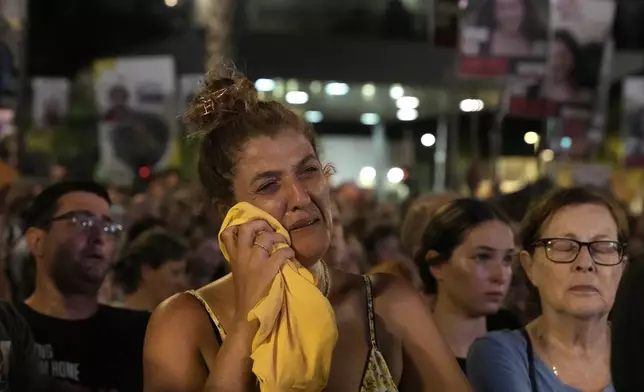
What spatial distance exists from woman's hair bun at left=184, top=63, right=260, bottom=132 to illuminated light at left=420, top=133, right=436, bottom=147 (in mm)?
29515

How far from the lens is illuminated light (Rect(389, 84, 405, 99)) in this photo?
23902 millimetres

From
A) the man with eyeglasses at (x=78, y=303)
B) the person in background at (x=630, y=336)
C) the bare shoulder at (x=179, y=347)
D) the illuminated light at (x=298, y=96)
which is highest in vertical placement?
the person in background at (x=630, y=336)

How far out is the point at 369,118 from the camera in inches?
1287

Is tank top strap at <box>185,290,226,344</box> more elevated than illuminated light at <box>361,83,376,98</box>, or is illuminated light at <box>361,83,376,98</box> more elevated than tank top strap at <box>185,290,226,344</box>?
tank top strap at <box>185,290,226,344</box>

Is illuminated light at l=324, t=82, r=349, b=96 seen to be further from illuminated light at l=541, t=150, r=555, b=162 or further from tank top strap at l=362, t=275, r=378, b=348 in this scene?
tank top strap at l=362, t=275, r=378, b=348

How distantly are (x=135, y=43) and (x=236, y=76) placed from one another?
23.6 metres

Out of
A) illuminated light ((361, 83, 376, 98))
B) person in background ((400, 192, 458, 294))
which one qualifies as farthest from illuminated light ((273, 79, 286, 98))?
person in background ((400, 192, 458, 294))

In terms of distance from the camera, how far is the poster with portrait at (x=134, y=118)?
1176cm

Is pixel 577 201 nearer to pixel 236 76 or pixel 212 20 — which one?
pixel 236 76

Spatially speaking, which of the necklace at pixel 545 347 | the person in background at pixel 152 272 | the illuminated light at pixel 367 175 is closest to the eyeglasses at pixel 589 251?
the necklace at pixel 545 347

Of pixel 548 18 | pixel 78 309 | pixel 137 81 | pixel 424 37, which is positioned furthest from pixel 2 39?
pixel 424 37

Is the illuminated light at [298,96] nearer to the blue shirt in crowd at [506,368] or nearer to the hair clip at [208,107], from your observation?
the blue shirt in crowd at [506,368]

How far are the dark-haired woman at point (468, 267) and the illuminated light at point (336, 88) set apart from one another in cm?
1960

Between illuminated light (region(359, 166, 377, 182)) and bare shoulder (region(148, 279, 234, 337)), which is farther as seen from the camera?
illuminated light (region(359, 166, 377, 182))
